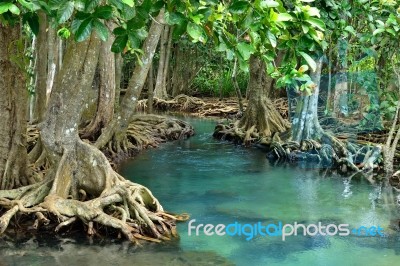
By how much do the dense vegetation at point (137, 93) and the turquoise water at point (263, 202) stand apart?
0.71m

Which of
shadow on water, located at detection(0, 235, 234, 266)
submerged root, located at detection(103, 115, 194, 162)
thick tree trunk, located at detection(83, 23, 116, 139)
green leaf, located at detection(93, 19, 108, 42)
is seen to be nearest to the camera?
green leaf, located at detection(93, 19, 108, 42)

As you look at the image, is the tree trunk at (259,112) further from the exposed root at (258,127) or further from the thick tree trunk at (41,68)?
the thick tree trunk at (41,68)

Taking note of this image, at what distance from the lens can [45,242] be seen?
18.3 ft

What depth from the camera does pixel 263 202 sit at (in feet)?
24.7

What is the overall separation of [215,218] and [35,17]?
4253 millimetres

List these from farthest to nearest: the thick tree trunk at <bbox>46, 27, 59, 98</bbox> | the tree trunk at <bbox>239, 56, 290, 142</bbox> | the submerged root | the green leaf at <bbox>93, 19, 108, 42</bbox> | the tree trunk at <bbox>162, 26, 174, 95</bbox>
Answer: the tree trunk at <bbox>162, 26, 174, 95</bbox> < the tree trunk at <bbox>239, 56, 290, 142</bbox> < the submerged root < the thick tree trunk at <bbox>46, 27, 59, 98</bbox> < the green leaf at <bbox>93, 19, 108, 42</bbox>

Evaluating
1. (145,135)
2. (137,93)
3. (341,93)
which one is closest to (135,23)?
(137,93)

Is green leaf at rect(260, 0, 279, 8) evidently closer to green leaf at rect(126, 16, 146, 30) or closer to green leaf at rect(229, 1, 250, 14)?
green leaf at rect(229, 1, 250, 14)

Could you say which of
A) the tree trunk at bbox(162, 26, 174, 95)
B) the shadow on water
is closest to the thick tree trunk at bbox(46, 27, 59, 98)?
the shadow on water

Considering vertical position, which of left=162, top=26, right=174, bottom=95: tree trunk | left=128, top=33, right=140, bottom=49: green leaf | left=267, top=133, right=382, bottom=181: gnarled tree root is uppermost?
left=162, top=26, right=174, bottom=95: tree trunk

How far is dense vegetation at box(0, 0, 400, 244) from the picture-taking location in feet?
10.00

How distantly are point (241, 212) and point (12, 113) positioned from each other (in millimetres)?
3068

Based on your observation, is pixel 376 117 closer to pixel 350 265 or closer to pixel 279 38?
pixel 350 265

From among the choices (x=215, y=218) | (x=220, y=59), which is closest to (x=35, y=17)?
(x=215, y=218)
